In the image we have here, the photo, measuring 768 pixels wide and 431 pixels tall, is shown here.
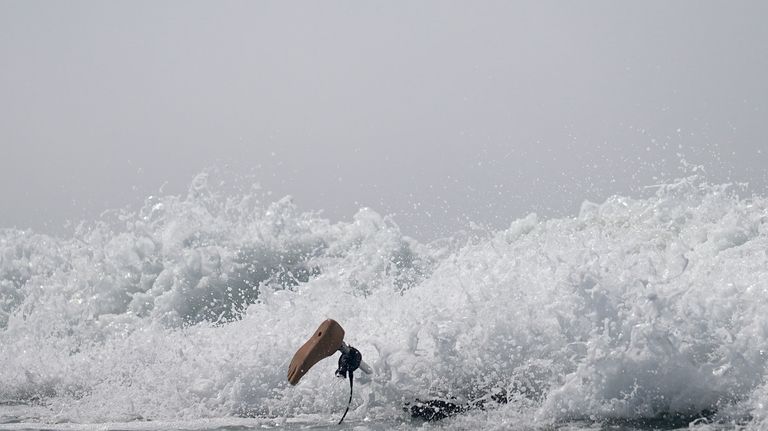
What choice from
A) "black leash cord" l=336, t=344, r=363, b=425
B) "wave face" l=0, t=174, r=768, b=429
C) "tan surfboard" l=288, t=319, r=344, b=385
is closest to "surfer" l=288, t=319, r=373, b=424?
"tan surfboard" l=288, t=319, r=344, b=385

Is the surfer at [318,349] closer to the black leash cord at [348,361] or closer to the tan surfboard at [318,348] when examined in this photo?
the tan surfboard at [318,348]

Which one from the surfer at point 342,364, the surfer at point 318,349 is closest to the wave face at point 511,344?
the surfer at point 342,364

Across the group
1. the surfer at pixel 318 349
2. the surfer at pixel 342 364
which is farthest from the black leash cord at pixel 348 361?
the surfer at pixel 318 349

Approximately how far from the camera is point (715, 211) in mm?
9531

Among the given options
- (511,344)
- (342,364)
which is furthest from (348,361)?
(511,344)

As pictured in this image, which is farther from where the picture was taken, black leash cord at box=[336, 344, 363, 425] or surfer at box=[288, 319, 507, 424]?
black leash cord at box=[336, 344, 363, 425]

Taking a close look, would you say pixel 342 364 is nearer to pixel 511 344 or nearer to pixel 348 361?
pixel 348 361

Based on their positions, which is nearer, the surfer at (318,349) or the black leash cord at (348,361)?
the surfer at (318,349)

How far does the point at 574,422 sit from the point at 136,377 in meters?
3.84

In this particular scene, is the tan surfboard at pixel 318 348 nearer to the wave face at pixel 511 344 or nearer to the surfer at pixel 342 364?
the surfer at pixel 342 364

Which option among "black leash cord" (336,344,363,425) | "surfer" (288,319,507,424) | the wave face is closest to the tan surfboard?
"surfer" (288,319,507,424)

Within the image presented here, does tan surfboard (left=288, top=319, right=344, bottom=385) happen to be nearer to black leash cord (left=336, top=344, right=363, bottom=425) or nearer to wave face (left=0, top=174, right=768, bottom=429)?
black leash cord (left=336, top=344, right=363, bottom=425)

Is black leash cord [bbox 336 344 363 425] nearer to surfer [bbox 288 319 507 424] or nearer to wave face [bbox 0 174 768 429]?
surfer [bbox 288 319 507 424]

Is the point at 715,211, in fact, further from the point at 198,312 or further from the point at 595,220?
the point at 198,312
